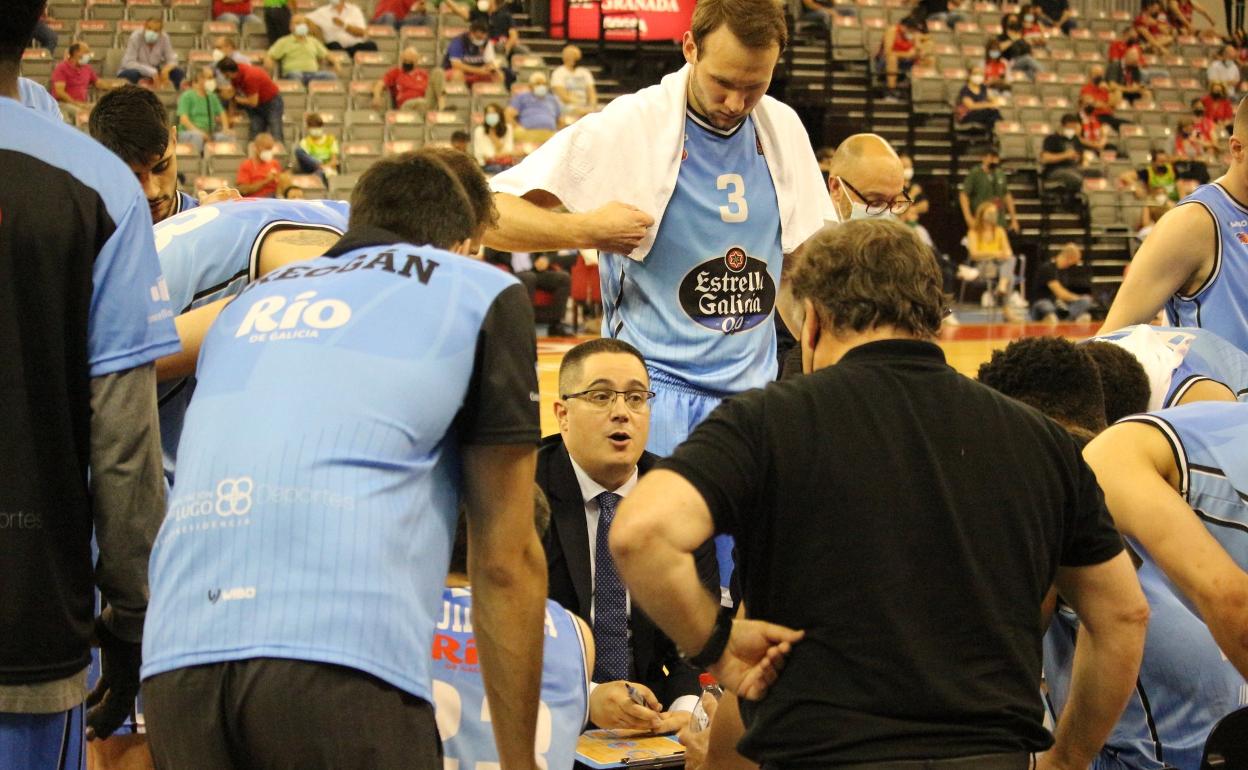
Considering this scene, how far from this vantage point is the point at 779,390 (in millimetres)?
2404

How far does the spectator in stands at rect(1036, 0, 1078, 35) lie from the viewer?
27859mm

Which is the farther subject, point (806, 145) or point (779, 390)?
point (806, 145)

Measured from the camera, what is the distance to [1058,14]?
2802 centimetres

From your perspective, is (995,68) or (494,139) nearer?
(494,139)

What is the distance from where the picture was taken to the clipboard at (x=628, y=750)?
136 inches

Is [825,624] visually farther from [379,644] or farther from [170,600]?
[170,600]

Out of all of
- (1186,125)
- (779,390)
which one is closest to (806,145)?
(779,390)

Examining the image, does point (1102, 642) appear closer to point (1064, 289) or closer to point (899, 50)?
point (1064, 289)

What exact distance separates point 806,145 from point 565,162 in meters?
0.76

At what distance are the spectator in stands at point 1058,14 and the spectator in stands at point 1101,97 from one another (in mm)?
1905

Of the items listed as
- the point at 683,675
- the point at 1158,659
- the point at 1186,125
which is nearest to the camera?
the point at 1158,659

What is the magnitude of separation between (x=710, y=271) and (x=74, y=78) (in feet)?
49.2

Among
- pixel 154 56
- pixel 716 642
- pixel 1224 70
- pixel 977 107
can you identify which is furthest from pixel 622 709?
pixel 1224 70

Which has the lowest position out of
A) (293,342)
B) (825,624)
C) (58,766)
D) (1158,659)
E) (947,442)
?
(1158,659)
